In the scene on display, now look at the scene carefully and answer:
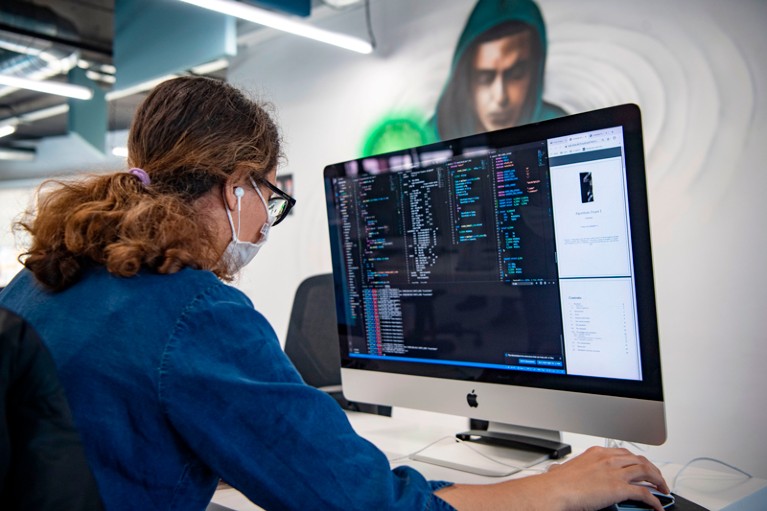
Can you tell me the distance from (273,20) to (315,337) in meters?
2.20

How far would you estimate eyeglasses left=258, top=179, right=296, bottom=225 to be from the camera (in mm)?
1177

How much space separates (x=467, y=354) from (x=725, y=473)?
54 centimetres

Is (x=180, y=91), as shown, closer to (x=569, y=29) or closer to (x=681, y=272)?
(x=681, y=272)

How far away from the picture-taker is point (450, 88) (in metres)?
4.19

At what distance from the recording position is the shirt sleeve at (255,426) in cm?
77

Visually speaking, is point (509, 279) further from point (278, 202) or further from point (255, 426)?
point (255, 426)

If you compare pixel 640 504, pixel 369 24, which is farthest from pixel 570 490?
pixel 369 24

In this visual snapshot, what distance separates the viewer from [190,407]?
771 millimetres

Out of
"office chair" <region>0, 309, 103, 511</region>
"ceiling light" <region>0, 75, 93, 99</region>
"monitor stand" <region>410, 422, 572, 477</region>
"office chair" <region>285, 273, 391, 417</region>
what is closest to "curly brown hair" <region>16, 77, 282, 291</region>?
"office chair" <region>0, 309, 103, 511</region>

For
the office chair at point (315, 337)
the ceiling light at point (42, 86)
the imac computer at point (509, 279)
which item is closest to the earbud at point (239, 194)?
the imac computer at point (509, 279)

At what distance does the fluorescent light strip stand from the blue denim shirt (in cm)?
288

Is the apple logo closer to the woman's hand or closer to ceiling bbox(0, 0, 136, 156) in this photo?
the woman's hand

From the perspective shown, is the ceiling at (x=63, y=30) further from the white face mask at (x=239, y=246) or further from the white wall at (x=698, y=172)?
the white face mask at (x=239, y=246)

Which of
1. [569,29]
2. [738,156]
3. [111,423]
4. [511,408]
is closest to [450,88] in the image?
[569,29]
